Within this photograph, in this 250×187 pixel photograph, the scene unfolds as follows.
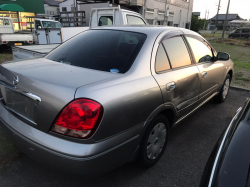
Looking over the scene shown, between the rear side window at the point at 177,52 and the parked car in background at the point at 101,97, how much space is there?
0.01 metres

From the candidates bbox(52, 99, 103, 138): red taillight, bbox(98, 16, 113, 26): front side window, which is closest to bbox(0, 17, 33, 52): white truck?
bbox(98, 16, 113, 26): front side window

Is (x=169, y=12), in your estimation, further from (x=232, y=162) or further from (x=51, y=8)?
(x=232, y=162)

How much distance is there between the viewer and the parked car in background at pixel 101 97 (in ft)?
5.63

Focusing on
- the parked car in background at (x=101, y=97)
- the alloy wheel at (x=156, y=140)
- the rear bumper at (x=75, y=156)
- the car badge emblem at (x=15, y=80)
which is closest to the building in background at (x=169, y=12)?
the parked car in background at (x=101, y=97)

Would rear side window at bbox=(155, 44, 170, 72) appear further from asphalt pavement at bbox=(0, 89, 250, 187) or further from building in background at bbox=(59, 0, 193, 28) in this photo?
building in background at bbox=(59, 0, 193, 28)

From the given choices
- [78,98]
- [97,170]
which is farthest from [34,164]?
[78,98]

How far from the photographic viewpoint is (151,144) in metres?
2.42

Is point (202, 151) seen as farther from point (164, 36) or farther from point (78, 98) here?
point (78, 98)

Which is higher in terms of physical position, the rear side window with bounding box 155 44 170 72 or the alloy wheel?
the rear side window with bounding box 155 44 170 72

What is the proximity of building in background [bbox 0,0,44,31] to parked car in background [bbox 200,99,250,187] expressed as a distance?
25898 millimetres

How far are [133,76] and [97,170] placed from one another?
931 millimetres

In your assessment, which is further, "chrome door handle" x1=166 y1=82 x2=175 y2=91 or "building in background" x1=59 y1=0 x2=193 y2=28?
"building in background" x1=59 y1=0 x2=193 y2=28

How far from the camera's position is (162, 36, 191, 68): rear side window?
8.82 ft

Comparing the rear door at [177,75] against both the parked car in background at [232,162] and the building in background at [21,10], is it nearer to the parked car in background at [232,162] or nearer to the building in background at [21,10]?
the parked car in background at [232,162]
